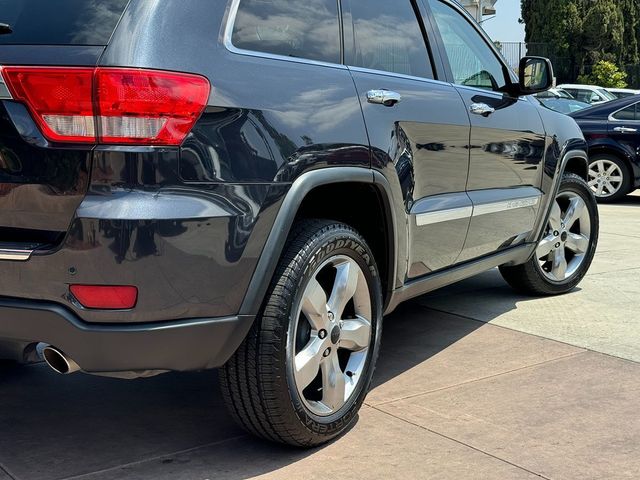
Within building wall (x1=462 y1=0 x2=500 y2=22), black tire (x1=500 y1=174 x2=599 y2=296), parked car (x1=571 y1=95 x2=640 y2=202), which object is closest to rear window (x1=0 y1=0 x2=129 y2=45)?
black tire (x1=500 y1=174 x2=599 y2=296)

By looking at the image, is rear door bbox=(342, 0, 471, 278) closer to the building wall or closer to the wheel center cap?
the wheel center cap

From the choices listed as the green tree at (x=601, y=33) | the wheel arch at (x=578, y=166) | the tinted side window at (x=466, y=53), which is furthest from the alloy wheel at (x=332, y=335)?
the green tree at (x=601, y=33)

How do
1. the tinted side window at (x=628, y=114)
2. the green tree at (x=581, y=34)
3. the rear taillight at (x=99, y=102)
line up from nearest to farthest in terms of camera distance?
the rear taillight at (x=99, y=102), the tinted side window at (x=628, y=114), the green tree at (x=581, y=34)

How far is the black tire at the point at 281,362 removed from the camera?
291 centimetres

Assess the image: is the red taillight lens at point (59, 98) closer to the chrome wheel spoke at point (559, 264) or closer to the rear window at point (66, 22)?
the rear window at point (66, 22)

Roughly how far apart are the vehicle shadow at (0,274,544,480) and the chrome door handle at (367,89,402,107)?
1.24 m

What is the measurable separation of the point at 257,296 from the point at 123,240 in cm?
49

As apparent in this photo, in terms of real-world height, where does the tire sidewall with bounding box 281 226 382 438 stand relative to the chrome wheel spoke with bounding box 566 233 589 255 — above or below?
above

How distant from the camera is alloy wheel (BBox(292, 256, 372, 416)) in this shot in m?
3.11

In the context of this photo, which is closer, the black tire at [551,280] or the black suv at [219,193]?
the black suv at [219,193]

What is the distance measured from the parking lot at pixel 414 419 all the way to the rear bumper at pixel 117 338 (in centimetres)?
50

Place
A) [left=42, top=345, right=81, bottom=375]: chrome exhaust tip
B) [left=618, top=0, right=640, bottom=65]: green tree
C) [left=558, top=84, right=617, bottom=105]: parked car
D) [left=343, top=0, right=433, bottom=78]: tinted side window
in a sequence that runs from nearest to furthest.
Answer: [left=42, top=345, right=81, bottom=375]: chrome exhaust tip, [left=343, top=0, right=433, bottom=78]: tinted side window, [left=558, top=84, right=617, bottom=105]: parked car, [left=618, top=0, right=640, bottom=65]: green tree

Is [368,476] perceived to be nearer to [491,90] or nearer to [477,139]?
[477,139]

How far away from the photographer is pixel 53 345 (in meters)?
2.64
